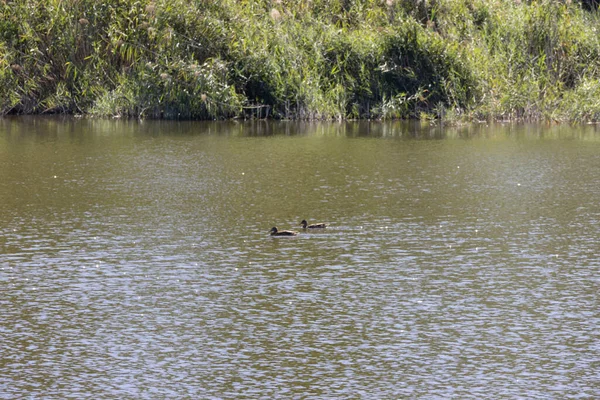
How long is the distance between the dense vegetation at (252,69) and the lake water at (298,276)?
8716mm

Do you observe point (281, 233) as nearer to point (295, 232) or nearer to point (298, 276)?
point (295, 232)

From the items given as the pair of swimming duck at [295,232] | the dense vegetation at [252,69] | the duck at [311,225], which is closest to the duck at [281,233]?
the pair of swimming duck at [295,232]

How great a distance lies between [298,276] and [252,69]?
20521 millimetres

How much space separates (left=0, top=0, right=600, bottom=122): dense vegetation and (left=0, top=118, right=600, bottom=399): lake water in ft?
28.6

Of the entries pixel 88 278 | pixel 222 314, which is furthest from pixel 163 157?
pixel 222 314

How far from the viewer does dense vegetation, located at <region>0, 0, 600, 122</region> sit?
32.1 m

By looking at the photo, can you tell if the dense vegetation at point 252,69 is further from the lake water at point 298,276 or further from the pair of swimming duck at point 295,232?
the pair of swimming duck at point 295,232

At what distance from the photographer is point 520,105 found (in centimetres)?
3244

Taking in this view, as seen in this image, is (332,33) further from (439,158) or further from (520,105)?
(439,158)

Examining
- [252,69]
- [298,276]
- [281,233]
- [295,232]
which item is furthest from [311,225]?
[252,69]

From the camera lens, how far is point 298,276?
12.6 m

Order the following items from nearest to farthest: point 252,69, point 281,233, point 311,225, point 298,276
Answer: point 298,276
point 281,233
point 311,225
point 252,69

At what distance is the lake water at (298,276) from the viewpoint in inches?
363

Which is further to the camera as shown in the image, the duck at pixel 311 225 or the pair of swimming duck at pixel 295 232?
the duck at pixel 311 225
